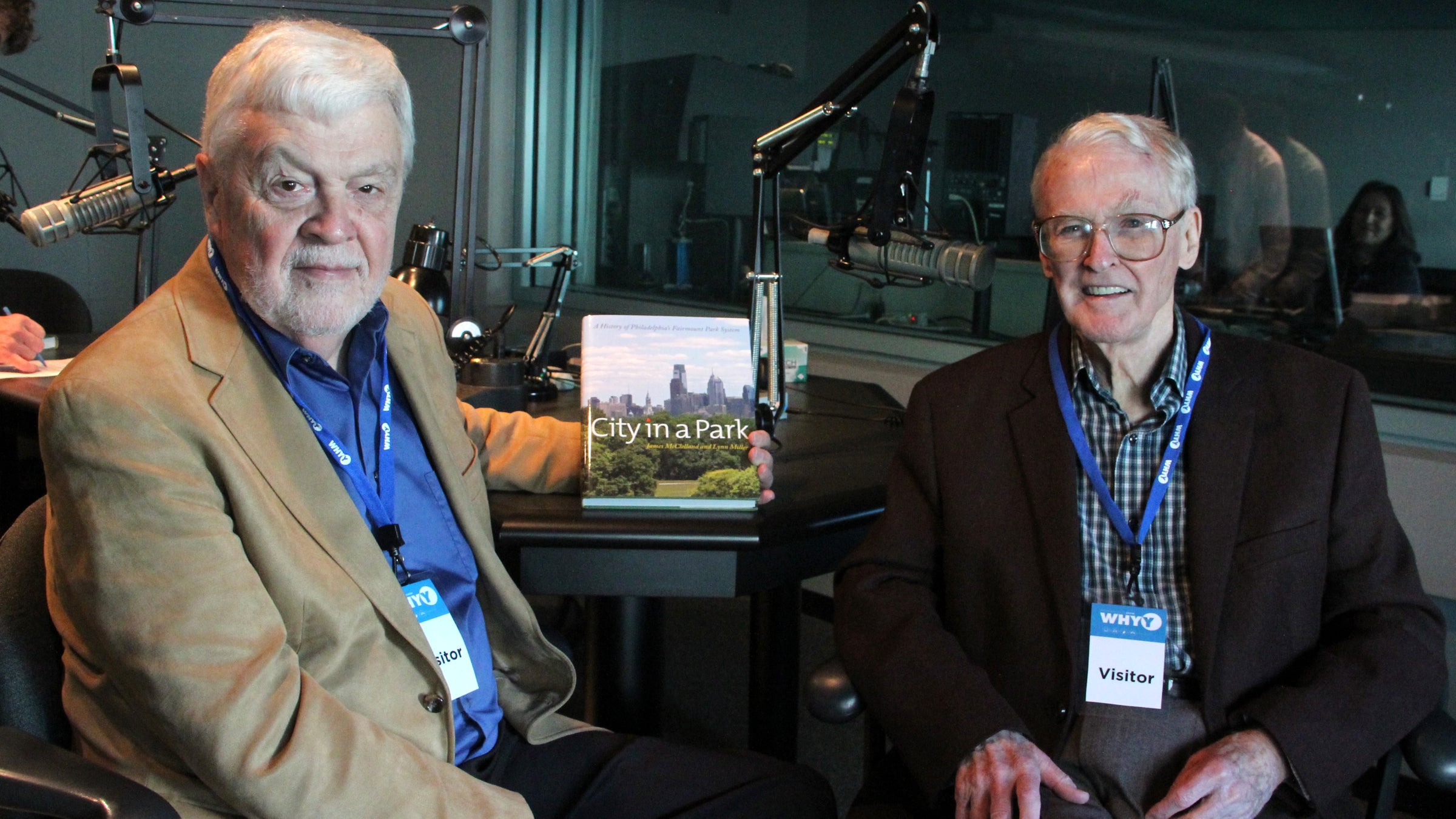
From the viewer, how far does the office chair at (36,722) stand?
0.96 metres

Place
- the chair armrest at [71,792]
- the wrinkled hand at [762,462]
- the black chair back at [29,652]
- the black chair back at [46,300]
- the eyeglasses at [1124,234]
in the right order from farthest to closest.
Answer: the black chair back at [46,300], the wrinkled hand at [762,462], the eyeglasses at [1124,234], the black chair back at [29,652], the chair armrest at [71,792]

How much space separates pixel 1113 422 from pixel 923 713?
48cm

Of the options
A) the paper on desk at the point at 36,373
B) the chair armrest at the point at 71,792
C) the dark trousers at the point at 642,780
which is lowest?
the dark trousers at the point at 642,780

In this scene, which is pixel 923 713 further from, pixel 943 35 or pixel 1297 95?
pixel 943 35

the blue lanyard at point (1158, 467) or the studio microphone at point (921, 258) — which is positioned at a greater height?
the studio microphone at point (921, 258)

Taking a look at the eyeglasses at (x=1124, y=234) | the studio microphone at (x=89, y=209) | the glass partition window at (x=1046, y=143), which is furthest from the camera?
the glass partition window at (x=1046, y=143)

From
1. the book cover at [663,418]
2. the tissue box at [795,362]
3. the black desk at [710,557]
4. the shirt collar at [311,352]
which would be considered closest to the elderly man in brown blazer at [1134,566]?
the black desk at [710,557]

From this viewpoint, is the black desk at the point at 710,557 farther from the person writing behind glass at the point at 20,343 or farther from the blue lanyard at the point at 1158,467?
the person writing behind glass at the point at 20,343

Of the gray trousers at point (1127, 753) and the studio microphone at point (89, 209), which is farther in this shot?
the studio microphone at point (89, 209)

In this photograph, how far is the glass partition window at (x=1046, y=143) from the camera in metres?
2.54

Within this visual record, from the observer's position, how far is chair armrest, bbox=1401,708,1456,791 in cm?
124

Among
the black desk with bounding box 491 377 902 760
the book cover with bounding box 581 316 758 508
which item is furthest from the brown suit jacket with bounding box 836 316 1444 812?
the book cover with bounding box 581 316 758 508

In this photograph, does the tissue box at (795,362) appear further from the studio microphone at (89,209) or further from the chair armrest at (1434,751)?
the chair armrest at (1434,751)

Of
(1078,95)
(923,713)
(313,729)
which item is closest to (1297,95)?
(1078,95)
